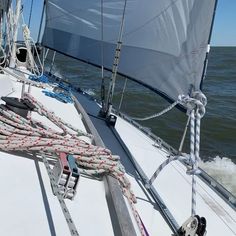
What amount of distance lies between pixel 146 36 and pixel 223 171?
3.25 m

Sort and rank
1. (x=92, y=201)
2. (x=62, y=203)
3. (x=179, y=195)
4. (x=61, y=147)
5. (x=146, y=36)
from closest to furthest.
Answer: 1. (x=62, y=203)
2. (x=92, y=201)
3. (x=61, y=147)
4. (x=179, y=195)
5. (x=146, y=36)

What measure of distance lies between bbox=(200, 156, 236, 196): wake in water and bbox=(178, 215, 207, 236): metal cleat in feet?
11.8

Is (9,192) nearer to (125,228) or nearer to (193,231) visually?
(125,228)

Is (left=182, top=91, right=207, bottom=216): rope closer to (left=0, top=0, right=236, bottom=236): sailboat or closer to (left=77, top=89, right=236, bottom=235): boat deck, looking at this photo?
(left=0, top=0, right=236, bottom=236): sailboat

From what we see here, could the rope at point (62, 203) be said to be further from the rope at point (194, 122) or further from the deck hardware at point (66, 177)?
the rope at point (194, 122)

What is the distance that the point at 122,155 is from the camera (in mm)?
2762

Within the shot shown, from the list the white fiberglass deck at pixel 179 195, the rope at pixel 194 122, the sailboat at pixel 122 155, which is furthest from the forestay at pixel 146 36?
the white fiberglass deck at pixel 179 195

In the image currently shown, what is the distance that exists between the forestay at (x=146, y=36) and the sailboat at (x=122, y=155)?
1 centimetres

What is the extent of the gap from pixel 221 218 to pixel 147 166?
26.0 inches

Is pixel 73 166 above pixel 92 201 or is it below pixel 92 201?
above

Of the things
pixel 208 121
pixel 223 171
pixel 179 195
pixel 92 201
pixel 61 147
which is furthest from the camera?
pixel 208 121

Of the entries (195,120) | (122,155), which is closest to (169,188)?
(122,155)

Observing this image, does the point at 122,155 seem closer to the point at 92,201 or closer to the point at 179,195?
the point at 179,195

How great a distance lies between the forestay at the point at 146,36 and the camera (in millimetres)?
2178
